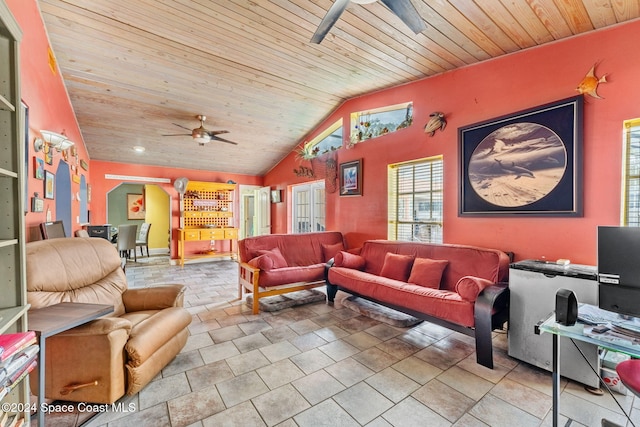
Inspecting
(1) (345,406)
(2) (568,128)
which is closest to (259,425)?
(1) (345,406)

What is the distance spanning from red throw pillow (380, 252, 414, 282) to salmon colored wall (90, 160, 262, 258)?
5.14m

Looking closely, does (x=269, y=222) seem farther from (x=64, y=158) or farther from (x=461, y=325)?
(x=461, y=325)

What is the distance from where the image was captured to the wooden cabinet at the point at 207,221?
6.56 m

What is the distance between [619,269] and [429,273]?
1.55 metres

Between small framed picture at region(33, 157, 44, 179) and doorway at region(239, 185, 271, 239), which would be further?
doorway at region(239, 185, 271, 239)

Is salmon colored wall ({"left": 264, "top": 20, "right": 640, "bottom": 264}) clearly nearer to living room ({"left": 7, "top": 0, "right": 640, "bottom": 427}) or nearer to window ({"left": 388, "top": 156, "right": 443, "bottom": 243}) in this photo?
living room ({"left": 7, "top": 0, "right": 640, "bottom": 427})

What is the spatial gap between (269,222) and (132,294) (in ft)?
15.3

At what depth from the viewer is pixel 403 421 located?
1592 mm

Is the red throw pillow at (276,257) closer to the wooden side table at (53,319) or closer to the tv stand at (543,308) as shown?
the wooden side table at (53,319)

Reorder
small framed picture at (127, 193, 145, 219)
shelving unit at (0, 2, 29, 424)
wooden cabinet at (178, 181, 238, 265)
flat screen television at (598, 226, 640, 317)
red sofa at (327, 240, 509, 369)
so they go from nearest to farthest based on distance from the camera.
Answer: shelving unit at (0, 2, 29, 424)
flat screen television at (598, 226, 640, 317)
red sofa at (327, 240, 509, 369)
wooden cabinet at (178, 181, 238, 265)
small framed picture at (127, 193, 145, 219)

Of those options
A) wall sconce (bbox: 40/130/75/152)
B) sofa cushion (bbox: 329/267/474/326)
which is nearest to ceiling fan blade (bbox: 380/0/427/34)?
sofa cushion (bbox: 329/267/474/326)

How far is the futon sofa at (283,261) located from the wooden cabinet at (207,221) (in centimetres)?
316

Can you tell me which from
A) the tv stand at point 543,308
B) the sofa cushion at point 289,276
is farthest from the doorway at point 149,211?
the tv stand at point 543,308

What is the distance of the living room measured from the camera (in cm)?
218
